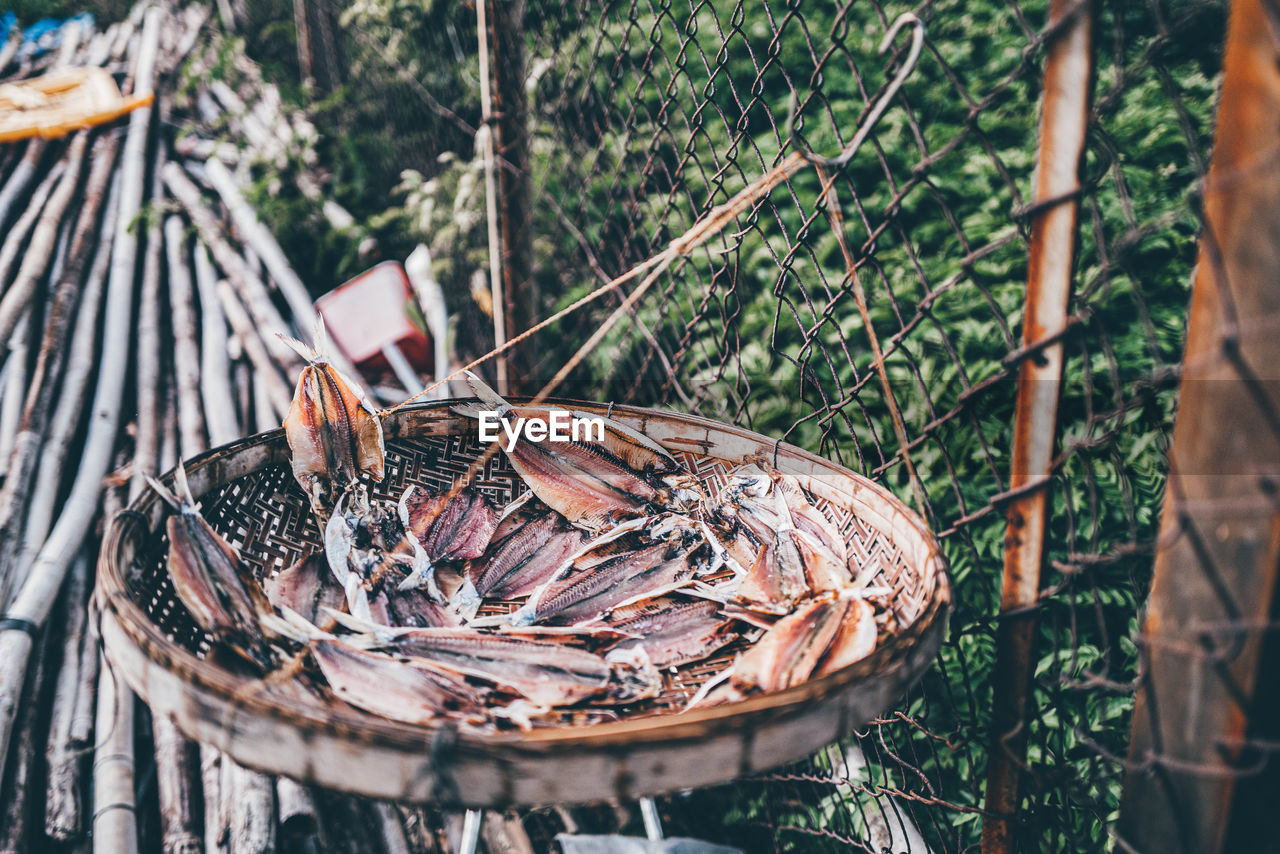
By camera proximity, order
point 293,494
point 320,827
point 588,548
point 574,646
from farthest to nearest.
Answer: point 320,827 → point 293,494 → point 588,548 → point 574,646

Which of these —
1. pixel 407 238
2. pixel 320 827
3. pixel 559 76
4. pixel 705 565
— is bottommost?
pixel 320 827

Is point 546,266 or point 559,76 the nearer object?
point 546,266

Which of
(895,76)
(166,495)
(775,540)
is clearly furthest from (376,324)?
(895,76)

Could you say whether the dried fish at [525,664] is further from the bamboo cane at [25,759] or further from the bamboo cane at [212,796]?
the bamboo cane at [25,759]

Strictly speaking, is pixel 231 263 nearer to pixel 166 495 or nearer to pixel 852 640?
pixel 166 495

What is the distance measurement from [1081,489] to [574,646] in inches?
77.9

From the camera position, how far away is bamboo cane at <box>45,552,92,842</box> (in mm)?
1991

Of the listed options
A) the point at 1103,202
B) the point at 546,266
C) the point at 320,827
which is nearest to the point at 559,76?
the point at 546,266

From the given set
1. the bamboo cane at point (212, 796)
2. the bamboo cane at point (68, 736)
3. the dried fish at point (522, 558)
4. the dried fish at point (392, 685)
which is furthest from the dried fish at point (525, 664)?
the bamboo cane at point (68, 736)

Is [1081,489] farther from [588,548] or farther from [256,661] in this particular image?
[256,661]

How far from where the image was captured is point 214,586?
122cm

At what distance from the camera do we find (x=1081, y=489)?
249 cm

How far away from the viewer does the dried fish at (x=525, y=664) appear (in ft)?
3.76

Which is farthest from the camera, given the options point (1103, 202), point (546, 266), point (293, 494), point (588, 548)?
point (546, 266)
